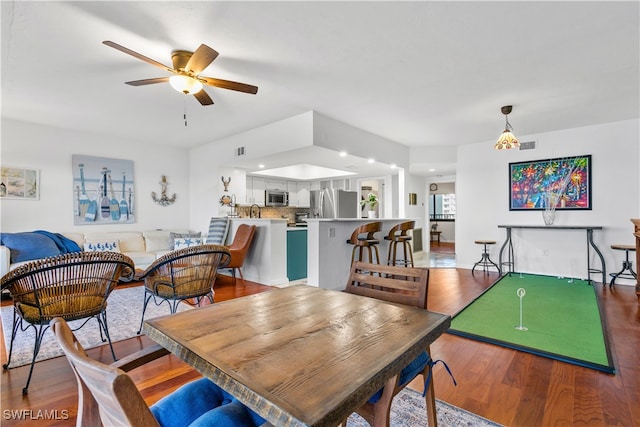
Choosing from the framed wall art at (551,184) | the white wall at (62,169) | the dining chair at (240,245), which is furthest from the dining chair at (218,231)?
the framed wall art at (551,184)

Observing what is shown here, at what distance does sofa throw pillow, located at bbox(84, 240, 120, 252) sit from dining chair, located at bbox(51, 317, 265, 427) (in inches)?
181

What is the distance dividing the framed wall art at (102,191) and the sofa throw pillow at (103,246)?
55cm

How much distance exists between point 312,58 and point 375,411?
8.69 feet

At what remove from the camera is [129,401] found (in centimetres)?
57

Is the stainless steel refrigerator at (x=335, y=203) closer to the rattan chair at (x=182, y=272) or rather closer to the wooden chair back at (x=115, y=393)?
the rattan chair at (x=182, y=272)

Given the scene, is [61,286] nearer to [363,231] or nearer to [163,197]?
[363,231]

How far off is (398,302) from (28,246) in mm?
5035

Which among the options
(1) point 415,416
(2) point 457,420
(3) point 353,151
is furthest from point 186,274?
(3) point 353,151

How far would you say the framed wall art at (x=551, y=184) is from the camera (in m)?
4.91

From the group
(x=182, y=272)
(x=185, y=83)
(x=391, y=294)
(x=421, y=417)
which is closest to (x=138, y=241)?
(x=182, y=272)

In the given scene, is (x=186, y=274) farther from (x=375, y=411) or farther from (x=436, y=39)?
(x=436, y=39)

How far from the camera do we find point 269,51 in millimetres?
2617

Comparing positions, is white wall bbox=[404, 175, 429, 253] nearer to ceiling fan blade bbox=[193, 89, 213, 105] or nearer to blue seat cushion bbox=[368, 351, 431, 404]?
ceiling fan blade bbox=[193, 89, 213, 105]

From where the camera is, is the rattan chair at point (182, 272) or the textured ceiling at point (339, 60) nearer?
the textured ceiling at point (339, 60)
